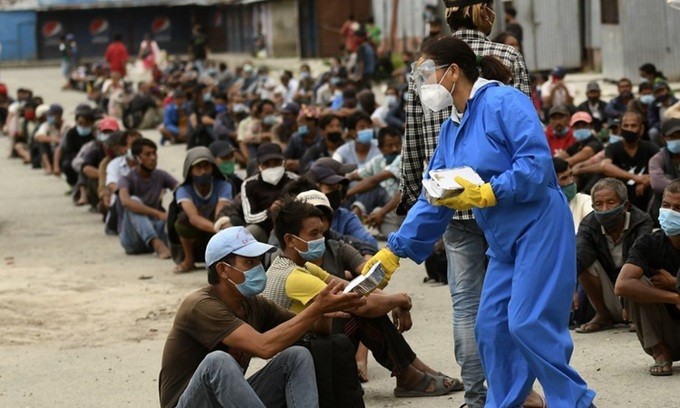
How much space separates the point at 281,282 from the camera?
746 centimetres

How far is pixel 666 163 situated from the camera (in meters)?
11.7

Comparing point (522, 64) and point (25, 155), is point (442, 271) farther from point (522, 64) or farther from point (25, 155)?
point (25, 155)

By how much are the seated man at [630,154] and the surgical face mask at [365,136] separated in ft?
10.2

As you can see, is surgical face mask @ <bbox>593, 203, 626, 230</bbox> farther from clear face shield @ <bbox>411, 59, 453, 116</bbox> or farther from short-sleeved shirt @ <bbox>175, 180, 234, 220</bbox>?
short-sleeved shirt @ <bbox>175, 180, 234, 220</bbox>

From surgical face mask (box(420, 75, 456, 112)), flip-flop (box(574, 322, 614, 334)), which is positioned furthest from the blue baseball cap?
flip-flop (box(574, 322, 614, 334))

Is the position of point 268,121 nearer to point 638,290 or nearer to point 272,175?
point 272,175

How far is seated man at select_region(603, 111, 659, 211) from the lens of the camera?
492 inches

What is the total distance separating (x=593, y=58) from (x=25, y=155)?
10.7m

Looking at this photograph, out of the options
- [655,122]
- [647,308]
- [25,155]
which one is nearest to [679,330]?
[647,308]

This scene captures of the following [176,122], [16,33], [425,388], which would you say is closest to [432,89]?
[425,388]

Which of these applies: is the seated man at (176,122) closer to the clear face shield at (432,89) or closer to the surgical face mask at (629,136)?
the surgical face mask at (629,136)

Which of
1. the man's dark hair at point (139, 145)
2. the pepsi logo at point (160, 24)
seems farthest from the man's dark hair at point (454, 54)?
the pepsi logo at point (160, 24)

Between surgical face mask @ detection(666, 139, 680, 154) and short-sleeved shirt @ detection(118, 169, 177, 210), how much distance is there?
18.1 ft

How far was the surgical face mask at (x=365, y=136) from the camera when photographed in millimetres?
15195
